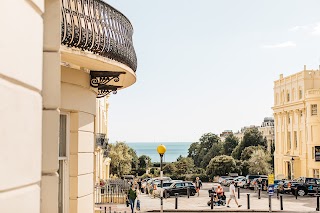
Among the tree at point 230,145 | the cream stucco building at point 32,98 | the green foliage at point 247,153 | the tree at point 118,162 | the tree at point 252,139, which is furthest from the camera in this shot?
the tree at point 230,145

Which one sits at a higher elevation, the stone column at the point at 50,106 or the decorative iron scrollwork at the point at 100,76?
the decorative iron scrollwork at the point at 100,76

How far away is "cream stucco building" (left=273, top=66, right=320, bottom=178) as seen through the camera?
56.0m

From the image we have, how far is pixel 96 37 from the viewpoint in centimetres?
664

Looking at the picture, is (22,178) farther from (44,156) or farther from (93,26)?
(93,26)

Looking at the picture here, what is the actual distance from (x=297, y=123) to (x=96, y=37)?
56.7 metres

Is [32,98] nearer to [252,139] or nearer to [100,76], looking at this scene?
[100,76]

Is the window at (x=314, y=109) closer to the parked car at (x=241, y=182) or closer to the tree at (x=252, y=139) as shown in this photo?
the parked car at (x=241, y=182)

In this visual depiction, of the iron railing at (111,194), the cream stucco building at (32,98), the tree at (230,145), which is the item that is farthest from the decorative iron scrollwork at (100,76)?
the tree at (230,145)

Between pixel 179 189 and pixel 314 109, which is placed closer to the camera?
pixel 179 189

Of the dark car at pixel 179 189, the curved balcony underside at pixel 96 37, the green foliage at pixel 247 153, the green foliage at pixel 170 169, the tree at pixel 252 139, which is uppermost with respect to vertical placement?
the curved balcony underside at pixel 96 37

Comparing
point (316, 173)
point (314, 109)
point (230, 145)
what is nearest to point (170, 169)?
point (316, 173)

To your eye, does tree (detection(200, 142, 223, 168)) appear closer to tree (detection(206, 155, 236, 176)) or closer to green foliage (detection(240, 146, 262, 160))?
green foliage (detection(240, 146, 262, 160))

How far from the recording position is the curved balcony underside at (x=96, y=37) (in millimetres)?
6094

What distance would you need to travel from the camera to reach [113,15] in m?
7.48
